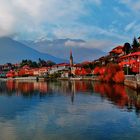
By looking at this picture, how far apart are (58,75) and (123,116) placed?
422ft

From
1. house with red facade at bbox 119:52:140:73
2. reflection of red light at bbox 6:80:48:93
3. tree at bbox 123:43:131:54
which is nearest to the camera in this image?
reflection of red light at bbox 6:80:48:93

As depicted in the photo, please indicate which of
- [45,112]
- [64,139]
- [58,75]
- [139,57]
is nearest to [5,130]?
[64,139]

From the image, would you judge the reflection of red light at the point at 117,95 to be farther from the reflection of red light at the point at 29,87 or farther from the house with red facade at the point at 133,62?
the house with red facade at the point at 133,62

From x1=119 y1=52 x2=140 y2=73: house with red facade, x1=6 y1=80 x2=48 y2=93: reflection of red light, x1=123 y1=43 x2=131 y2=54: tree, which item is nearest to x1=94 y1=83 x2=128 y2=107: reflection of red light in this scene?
x1=6 y1=80 x2=48 y2=93: reflection of red light

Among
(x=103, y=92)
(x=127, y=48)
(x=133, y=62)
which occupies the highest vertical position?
(x=127, y=48)

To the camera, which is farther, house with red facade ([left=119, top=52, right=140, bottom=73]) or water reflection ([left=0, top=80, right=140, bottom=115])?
house with red facade ([left=119, top=52, right=140, bottom=73])

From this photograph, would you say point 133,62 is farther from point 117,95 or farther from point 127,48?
point 117,95

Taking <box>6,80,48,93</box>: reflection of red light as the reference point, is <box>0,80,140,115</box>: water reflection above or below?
below

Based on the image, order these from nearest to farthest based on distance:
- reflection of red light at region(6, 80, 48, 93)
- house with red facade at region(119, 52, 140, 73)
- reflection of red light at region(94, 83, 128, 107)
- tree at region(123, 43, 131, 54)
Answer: reflection of red light at region(94, 83, 128, 107), reflection of red light at region(6, 80, 48, 93), house with red facade at region(119, 52, 140, 73), tree at region(123, 43, 131, 54)

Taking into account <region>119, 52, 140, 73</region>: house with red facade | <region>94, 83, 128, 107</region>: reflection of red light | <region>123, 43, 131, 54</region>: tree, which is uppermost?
<region>123, 43, 131, 54</region>: tree

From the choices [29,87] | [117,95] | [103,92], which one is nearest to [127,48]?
[29,87]

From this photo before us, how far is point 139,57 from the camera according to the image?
80000 mm

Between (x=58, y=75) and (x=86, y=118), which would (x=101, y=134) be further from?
(x=58, y=75)

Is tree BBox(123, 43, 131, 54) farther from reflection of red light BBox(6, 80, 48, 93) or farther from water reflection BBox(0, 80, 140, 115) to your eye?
water reflection BBox(0, 80, 140, 115)
